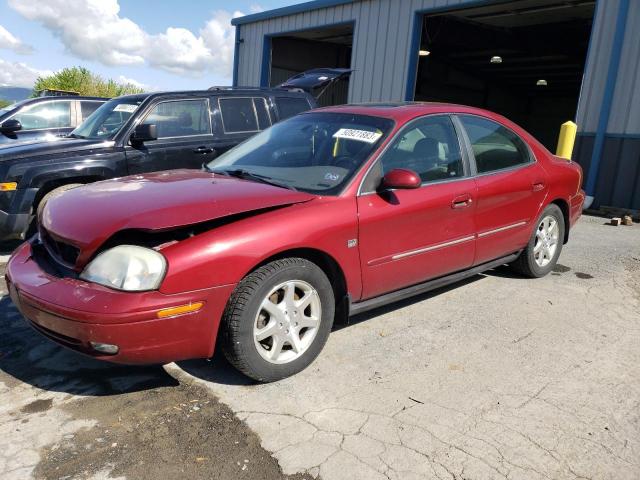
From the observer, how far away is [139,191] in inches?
123

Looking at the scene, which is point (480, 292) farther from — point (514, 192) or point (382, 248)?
point (382, 248)

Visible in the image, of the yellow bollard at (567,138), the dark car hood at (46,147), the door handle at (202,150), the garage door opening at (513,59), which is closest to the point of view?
the dark car hood at (46,147)

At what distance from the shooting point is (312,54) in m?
19.6

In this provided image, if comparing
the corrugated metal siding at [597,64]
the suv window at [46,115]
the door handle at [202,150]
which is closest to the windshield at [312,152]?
the door handle at [202,150]

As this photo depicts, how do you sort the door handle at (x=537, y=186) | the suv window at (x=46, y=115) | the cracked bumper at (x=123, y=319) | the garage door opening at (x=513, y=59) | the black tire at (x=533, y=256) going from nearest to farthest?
1. the cracked bumper at (x=123, y=319)
2. the door handle at (x=537, y=186)
3. the black tire at (x=533, y=256)
4. the suv window at (x=46, y=115)
5. the garage door opening at (x=513, y=59)

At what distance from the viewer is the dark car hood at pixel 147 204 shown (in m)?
2.66

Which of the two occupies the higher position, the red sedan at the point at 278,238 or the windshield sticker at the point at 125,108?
the windshield sticker at the point at 125,108

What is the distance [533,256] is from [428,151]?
5.74ft

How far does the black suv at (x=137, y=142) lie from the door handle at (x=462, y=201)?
3.35 metres

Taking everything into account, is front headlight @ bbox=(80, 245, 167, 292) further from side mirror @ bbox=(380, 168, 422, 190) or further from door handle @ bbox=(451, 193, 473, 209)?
door handle @ bbox=(451, 193, 473, 209)

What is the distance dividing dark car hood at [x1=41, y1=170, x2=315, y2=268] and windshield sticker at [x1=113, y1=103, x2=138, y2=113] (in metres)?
2.93

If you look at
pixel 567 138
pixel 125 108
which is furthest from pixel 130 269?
pixel 567 138

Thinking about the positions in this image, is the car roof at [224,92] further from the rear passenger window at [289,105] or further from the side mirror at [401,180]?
the side mirror at [401,180]

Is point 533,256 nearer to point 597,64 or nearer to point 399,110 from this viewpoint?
point 399,110
